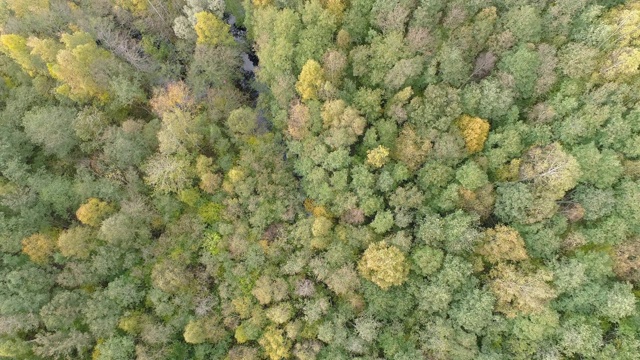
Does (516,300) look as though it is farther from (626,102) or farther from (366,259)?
(626,102)

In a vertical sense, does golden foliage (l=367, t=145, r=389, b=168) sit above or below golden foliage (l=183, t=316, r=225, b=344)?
above

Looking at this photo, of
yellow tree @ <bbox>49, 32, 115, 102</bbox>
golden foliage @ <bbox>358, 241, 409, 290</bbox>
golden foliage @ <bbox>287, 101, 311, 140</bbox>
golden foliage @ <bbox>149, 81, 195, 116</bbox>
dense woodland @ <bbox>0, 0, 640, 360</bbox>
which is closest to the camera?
dense woodland @ <bbox>0, 0, 640, 360</bbox>

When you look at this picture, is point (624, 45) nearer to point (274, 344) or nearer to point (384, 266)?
point (384, 266)

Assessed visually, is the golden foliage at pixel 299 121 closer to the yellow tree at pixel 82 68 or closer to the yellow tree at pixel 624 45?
the yellow tree at pixel 82 68

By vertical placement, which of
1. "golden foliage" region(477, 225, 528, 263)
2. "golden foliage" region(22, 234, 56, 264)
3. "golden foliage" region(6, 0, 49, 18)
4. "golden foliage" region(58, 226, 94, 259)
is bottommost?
"golden foliage" region(22, 234, 56, 264)

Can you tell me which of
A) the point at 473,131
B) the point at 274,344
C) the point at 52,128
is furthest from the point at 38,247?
the point at 473,131

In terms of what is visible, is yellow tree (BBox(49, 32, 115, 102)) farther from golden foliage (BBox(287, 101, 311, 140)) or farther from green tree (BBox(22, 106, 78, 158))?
golden foliage (BBox(287, 101, 311, 140))

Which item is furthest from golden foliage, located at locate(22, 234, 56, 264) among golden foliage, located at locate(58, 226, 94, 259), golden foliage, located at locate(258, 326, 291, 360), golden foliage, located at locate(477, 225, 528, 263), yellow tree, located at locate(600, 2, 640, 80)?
yellow tree, located at locate(600, 2, 640, 80)

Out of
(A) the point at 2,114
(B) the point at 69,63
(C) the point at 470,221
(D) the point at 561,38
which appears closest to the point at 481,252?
(C) the point at 470,221
